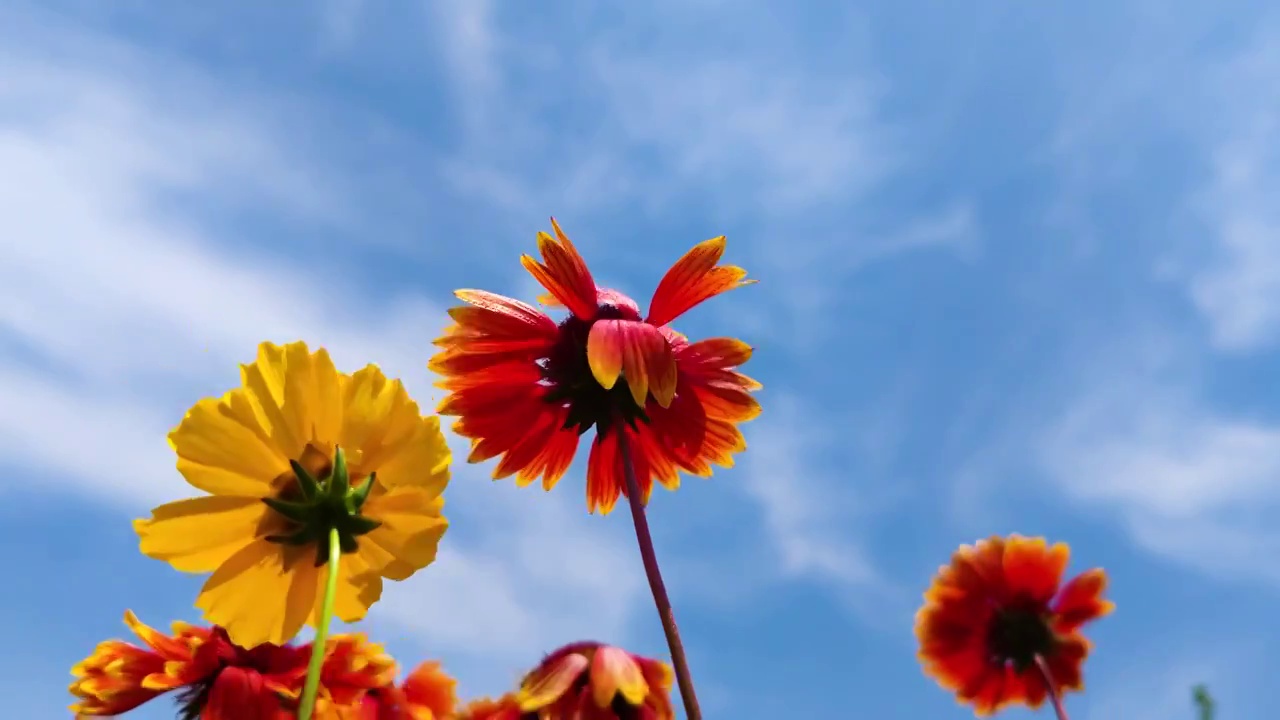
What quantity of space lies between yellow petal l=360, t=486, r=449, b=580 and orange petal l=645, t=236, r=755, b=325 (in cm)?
59

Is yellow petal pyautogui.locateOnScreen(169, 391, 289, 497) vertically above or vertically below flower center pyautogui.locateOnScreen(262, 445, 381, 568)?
above

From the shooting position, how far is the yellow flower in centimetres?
155

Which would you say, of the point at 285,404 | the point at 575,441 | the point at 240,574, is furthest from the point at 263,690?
the point at 575,441

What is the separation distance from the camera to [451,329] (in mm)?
1819

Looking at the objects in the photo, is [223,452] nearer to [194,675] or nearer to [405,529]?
[405,529]

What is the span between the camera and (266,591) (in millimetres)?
1576

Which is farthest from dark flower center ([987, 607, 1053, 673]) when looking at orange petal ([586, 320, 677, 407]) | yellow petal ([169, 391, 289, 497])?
yellow petal ([169, 391, 289, 497])

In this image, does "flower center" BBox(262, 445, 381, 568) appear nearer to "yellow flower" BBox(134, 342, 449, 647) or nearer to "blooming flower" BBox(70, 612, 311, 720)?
"yellow flower" BBox(134, 342, 449, 647)

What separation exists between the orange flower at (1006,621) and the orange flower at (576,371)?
1685 millimetres

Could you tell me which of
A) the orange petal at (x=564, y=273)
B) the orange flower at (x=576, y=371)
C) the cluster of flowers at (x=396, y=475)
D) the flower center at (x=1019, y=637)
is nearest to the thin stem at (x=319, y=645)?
the cluster of flowers at (x=396, y=475)

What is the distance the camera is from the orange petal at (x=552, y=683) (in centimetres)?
108

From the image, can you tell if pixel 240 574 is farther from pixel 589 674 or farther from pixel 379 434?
pixel 589 674

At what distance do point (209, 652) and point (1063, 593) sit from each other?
8.75 feet

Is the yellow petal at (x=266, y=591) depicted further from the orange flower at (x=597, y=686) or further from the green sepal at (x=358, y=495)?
the orange flower at (x=597, y=686)
